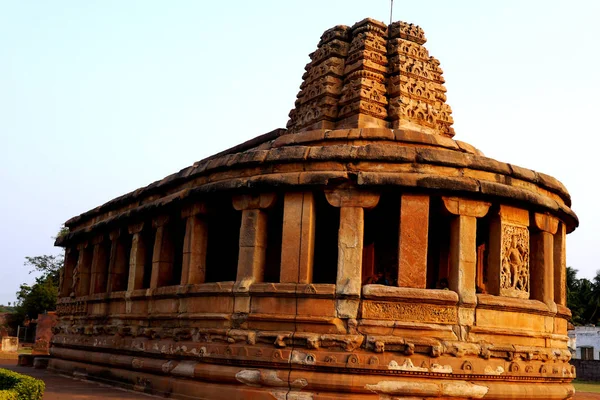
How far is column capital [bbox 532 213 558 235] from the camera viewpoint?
1095cm

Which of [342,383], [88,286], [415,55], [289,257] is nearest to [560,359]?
[342,383]

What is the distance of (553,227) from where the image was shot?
11.4m

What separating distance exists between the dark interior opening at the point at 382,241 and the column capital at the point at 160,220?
379 centimetres

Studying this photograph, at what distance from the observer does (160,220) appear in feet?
43.1

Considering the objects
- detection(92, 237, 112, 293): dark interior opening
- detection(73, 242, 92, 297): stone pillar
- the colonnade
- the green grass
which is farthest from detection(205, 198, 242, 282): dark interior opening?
the green grass

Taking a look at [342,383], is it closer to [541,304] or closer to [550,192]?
[541,304]

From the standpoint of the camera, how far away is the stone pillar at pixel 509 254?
10.4 metres

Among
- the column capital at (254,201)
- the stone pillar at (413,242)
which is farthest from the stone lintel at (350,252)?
the column capital at (254,201)

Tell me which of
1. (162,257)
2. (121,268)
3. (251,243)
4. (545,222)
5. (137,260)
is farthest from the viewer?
(121,268)

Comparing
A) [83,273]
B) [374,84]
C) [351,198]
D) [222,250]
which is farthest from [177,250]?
[351,198]

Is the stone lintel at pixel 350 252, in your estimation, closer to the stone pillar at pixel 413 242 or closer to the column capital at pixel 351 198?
the column capital at pixel 351 198

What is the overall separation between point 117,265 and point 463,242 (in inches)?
338

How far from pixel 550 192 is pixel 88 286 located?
1199 cm

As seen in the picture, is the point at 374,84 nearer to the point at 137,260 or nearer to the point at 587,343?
the point at 137,260
